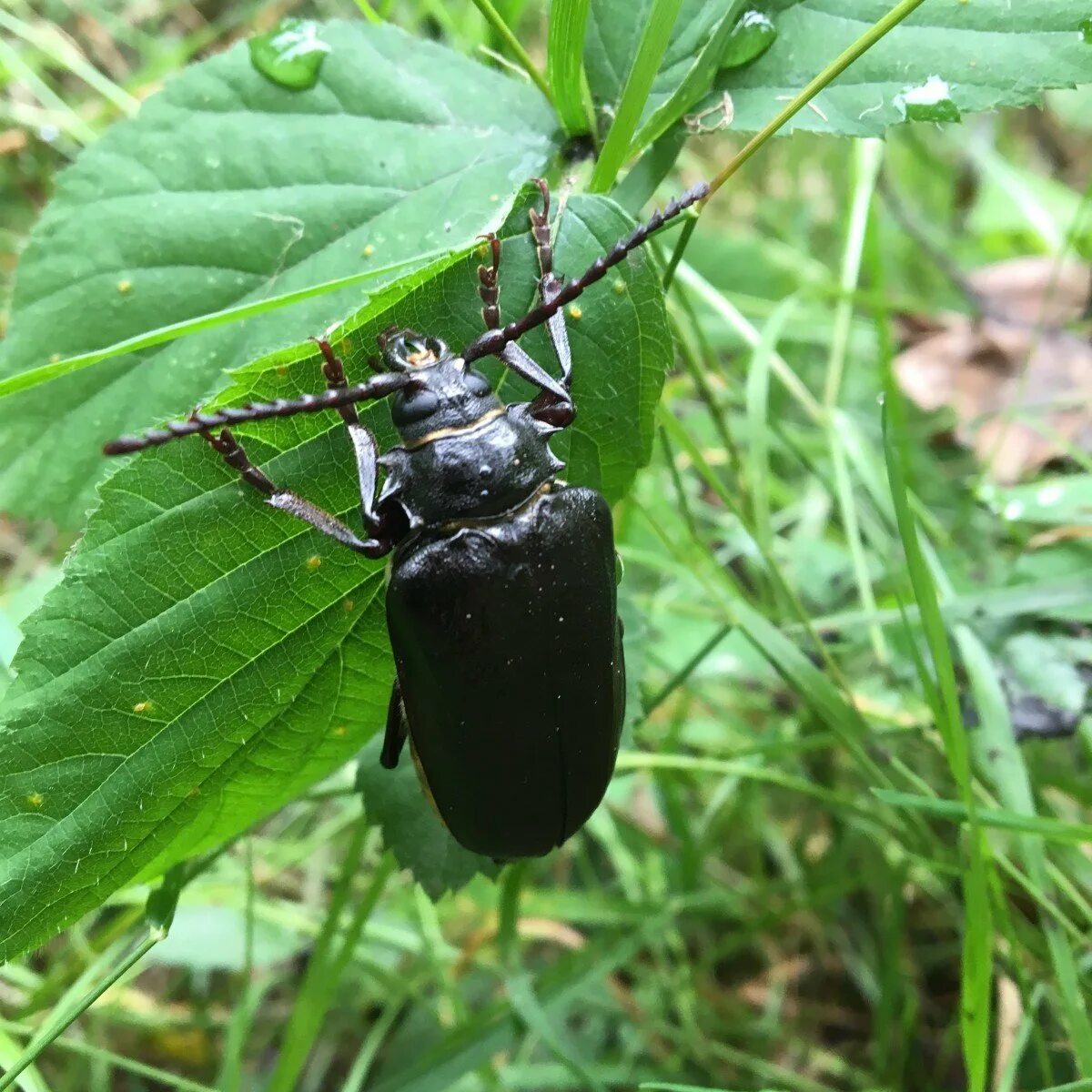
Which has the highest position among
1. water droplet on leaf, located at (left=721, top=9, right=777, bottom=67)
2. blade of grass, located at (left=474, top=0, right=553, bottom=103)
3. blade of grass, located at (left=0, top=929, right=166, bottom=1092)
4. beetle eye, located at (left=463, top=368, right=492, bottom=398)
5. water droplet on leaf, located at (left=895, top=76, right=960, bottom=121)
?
blade of grass, located at (left=474, top=0, right=553, bottom=103)

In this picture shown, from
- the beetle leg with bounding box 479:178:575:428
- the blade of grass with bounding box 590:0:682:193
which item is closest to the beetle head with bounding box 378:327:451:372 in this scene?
the beetle leg with bounding box 479:178:575:428

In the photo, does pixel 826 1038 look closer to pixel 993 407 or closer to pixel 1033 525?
pixel 1033 525

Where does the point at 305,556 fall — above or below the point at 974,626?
above

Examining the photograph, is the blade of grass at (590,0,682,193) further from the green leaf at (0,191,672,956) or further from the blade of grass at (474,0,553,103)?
the blade of grass at (474,0,553,103)

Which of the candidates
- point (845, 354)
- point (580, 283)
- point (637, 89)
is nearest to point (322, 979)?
point (580, 283)

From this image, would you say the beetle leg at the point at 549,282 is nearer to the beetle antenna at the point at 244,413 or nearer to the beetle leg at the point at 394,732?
the beetle antenna at the point at 244,413

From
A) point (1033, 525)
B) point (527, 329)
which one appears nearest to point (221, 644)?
point (527, 329)
